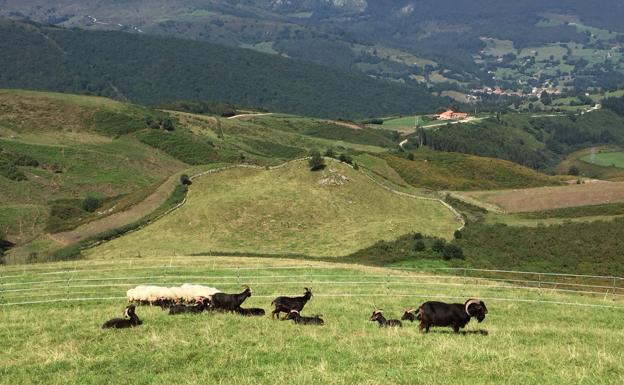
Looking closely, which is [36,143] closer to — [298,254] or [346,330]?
[298,254]

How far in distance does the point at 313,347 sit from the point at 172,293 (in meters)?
11.1

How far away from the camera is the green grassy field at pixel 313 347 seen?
1736 centimetres

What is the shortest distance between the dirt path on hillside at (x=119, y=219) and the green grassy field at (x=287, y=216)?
482 centimetres

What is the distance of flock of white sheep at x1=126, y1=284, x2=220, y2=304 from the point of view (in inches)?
1118

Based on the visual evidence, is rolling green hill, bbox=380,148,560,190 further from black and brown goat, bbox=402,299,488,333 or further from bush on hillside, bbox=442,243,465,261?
black and brown goat, bbox=402,299,488,333

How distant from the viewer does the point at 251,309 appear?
26.3 m

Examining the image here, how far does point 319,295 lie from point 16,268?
3013 cm

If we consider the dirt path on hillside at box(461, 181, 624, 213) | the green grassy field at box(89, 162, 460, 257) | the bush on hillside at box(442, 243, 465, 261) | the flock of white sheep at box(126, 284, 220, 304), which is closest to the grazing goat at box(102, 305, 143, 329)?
the flock of white sheep at box(126, 284, 220, 304)

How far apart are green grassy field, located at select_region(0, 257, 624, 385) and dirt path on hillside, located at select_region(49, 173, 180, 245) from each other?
188ft

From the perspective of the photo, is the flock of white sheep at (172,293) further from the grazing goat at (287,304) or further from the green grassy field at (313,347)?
the grazing goat at (287,304)

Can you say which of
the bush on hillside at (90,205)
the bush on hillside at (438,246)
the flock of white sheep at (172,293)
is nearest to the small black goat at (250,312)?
the flock of white sheep at (172,293)

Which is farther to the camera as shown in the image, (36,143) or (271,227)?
(36,143)

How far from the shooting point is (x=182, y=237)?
3073 inches

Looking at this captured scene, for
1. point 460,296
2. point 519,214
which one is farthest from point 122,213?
point 460,296
